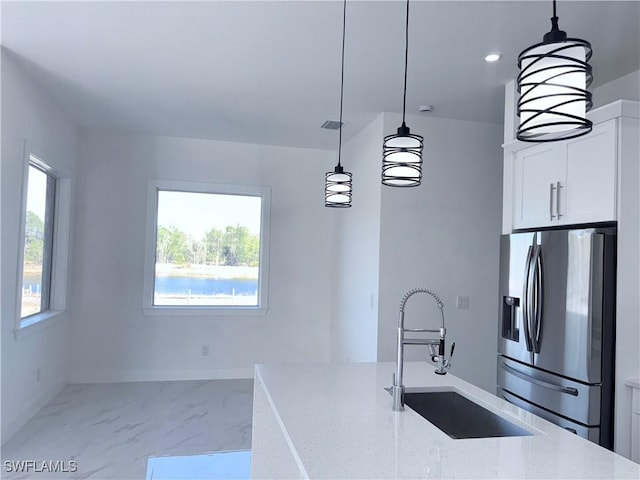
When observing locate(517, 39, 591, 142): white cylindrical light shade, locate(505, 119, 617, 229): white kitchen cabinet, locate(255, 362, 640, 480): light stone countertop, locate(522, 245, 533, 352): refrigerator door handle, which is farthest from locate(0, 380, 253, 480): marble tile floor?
locate(517, 39, 591, 142): white cylindrical light shade

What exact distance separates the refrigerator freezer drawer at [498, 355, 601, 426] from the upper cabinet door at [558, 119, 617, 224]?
0.94 meters

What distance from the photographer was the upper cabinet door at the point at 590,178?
2.65 metres

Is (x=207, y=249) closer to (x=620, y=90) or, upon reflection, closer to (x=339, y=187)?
(x=339, y=187)

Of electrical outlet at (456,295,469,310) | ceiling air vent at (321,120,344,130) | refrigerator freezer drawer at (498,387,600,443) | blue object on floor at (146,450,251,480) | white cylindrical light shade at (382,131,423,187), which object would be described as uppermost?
ceiling air vent at (321,120,344,130)

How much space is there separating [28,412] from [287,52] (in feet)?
11.8

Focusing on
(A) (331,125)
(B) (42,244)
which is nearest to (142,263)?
(B) (42,244)

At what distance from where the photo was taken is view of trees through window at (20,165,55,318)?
→ 416cm

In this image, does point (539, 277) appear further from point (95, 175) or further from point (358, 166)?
point (95, 175)

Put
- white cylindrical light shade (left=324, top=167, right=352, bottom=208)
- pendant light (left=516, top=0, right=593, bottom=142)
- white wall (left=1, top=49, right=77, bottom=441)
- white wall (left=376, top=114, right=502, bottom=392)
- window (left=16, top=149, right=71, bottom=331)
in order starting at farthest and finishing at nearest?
white wall (left=376, top=114, right=502, bottom=392)
window (left=16, top=149, right=71, bottom=331)
white wall (left=1, top=49, right=77, bottom=441)
white cylindrical light shade (left=324, top=167, right=352, bottom=208)
pendant light (left=516, top=0, right=593, bottom=142)

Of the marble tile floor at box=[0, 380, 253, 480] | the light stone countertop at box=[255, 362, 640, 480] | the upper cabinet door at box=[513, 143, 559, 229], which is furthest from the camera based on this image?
the marble tile floor at box=[0, 380, 253, 480]

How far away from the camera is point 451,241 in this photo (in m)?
4.47

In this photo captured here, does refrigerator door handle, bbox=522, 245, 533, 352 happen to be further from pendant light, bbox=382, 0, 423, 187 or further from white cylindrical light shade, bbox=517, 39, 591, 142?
white cylindrical light shade, bbox=517, 39, 591, 142

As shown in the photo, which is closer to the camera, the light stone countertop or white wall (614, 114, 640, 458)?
the light stone countertop

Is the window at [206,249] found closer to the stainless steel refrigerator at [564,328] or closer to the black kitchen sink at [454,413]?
the stainless steel refrigerator at [564,328]
